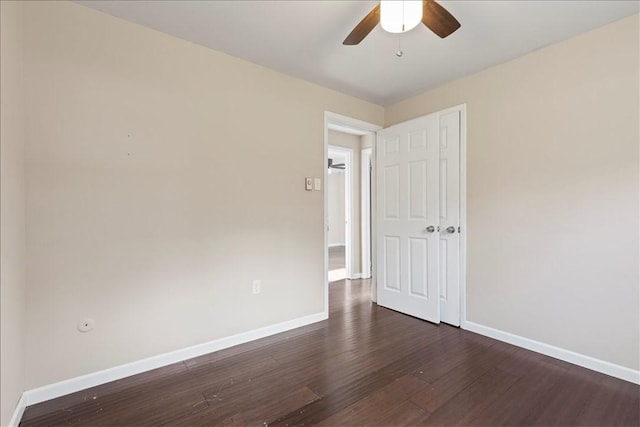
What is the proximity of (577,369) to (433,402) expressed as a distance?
1232mm

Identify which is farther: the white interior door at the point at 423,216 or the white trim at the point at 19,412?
the white interior door at the point at 423,216

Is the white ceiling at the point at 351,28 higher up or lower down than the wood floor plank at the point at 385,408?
higher up

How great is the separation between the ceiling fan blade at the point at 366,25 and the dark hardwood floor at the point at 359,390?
7.24 feet

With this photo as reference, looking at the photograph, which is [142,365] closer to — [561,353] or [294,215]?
[294,215]

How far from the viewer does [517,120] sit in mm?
2426

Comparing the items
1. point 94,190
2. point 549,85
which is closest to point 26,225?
point 94,190

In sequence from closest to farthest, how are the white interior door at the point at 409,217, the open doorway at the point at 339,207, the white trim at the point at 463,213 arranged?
1. the white trim at the point at 463,213
2. the white interior door at the point at 409,217
3. the open doorway at the point at 339,207

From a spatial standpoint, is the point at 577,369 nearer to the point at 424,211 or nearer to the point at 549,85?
the point at 424,211

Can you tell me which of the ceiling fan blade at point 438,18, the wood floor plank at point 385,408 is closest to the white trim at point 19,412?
the wood floor plank at point 385,408

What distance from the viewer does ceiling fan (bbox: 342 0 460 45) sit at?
4.76ft

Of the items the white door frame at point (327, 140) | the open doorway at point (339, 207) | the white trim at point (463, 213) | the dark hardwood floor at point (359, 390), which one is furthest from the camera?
the open doorway at point (339, 207)

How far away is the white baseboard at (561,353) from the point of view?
1.91 meters

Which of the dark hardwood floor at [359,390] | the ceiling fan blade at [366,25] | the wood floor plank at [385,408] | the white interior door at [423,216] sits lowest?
the dark hardwood floor at [359,390]

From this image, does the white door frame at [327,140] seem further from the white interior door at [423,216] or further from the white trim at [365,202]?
the white trim at [365,202]
